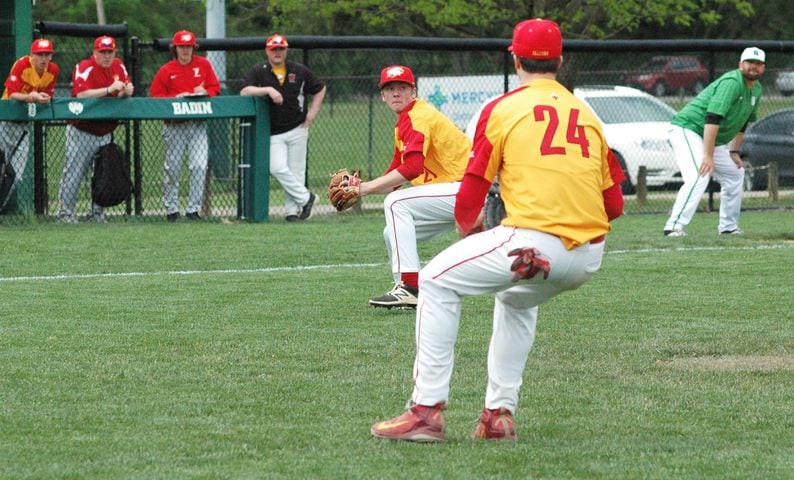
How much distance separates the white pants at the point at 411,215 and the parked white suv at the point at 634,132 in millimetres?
11405

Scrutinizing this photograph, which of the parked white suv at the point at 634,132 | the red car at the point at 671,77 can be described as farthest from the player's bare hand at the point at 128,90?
the red car at the point at 671,77

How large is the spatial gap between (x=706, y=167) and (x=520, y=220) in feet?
27.6

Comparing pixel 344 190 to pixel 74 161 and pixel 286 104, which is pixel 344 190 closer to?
pixel 74 161

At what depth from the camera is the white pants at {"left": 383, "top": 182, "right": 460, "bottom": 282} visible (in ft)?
29.6

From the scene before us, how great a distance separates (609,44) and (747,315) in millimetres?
8330

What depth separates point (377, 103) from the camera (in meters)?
25.8

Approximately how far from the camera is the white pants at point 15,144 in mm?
14125

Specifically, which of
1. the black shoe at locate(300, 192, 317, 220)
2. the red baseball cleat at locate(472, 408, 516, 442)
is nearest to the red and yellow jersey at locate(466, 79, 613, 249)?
the red baseball cleat at locate(472, 408, 516, 442)

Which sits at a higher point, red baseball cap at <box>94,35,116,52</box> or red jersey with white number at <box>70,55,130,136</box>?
red baseball cap at <box>94,35,116,52</box>

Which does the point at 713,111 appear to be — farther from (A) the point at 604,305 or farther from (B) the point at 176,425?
(B) the point at 176,425

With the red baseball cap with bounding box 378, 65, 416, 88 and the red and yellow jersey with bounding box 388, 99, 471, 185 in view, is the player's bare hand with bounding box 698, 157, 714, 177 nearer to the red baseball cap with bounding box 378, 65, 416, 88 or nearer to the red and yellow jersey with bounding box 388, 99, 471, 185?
the red and yellow jersey with bounding box 388, 99, 471, 185

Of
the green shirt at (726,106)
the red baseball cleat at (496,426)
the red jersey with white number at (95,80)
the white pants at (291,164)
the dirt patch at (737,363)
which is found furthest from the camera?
the white pants at (291,164)

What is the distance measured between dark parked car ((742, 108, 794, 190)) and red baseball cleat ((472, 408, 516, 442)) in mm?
16241

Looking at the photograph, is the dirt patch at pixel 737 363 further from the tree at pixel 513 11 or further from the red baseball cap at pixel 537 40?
the tree at pixel 513 11
